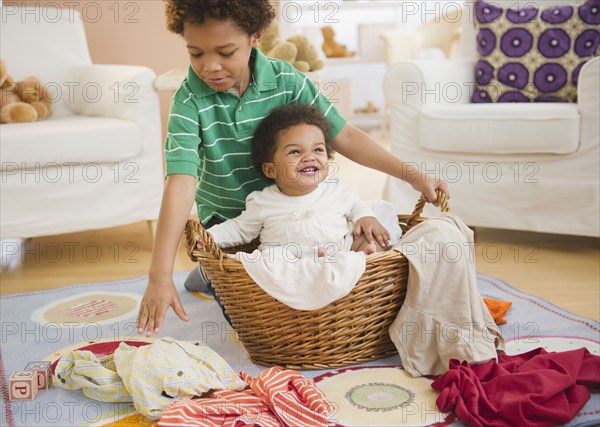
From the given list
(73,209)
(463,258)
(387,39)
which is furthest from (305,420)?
(387,39)

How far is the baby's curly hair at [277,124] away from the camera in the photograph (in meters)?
1.56

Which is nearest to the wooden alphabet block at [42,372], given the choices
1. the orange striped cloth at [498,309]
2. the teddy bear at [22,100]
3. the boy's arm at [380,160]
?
the boy's arm at [380,160]

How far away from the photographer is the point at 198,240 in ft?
4.48

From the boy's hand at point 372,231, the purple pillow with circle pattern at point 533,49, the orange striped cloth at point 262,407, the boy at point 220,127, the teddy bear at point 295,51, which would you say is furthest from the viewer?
the teddy bear at point 295,51

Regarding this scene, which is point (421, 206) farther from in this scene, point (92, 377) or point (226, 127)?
point (92, 377)

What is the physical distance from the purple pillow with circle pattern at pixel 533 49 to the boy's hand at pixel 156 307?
63.6 inches

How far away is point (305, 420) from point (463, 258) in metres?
0.43

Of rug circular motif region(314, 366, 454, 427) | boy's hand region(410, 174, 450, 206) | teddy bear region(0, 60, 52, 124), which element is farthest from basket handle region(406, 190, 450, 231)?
teddy bear region(0, 60, 52, 124)

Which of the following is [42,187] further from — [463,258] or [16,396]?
[463,258]

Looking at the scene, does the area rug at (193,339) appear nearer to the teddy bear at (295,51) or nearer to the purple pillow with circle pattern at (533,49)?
the purple pillow with circle pattern at (533,49)

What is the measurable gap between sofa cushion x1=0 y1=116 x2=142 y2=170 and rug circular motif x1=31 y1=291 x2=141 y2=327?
1.45 ft

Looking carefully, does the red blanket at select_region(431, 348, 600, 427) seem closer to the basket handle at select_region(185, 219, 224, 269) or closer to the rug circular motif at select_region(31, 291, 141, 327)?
the basket handle at select_region(185, 219, 224, 269)

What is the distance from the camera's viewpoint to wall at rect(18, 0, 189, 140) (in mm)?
3055

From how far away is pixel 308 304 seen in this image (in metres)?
1.30
